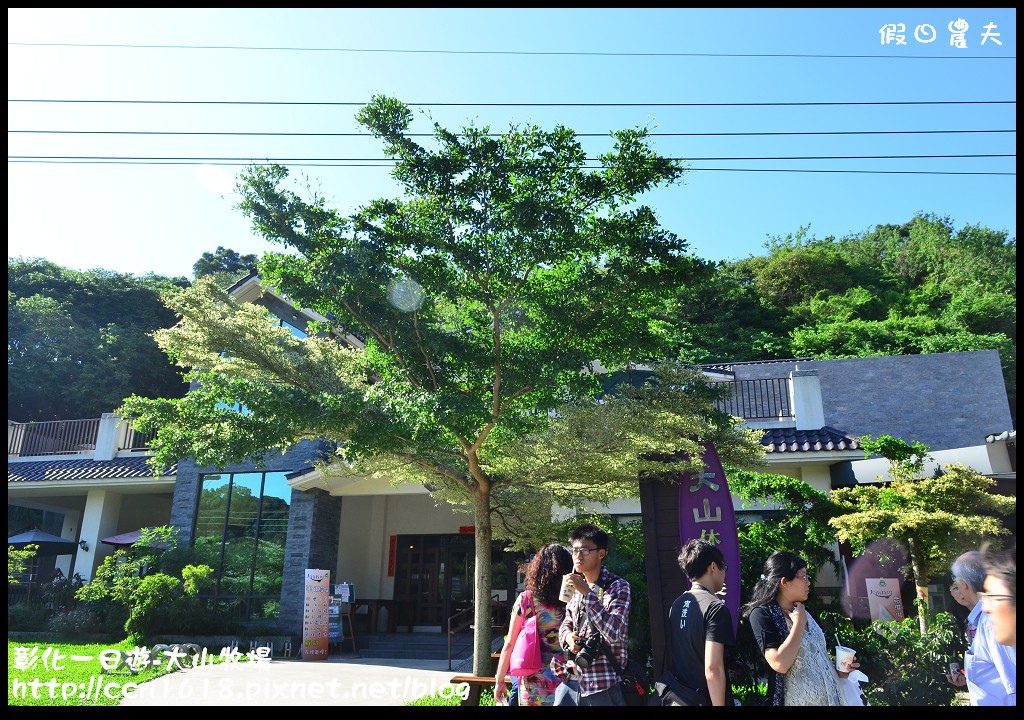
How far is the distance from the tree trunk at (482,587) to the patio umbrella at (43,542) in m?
13.1

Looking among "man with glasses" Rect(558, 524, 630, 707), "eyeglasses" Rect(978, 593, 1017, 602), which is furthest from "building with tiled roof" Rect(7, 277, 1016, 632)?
"eyeglasses" Rect(978, 593, 1017, 602)

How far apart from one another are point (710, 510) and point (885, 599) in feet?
17.1

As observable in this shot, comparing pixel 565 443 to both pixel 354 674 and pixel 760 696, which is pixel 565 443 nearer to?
pixel 760 696

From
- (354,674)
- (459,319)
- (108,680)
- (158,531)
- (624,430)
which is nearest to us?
(624,430)

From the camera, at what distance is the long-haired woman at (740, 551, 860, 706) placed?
3.88 meters

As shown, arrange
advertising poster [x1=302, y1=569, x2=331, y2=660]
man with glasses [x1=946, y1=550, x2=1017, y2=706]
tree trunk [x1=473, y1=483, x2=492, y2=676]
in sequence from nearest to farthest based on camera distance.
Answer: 1. man with glasses [x1=946, y1=550, x2=1017, y2=706]
2. tree trunk [x1=473, y1=483, x2=492, y2=676]
3. advertising poster [x1=302, y1=569, x2=331, y2=660]

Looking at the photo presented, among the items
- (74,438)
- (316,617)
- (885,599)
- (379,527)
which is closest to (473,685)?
(316,617)

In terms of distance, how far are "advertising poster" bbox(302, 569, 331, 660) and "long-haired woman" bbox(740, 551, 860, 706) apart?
1018cm

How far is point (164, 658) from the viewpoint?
11.2 m

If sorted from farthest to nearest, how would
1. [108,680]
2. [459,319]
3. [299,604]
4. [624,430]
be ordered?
[299,604]
[108,680]
[459,319]
[624,430]

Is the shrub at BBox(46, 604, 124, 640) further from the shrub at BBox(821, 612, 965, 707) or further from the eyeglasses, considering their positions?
the eyeglasses

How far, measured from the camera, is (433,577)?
16.5 meters
